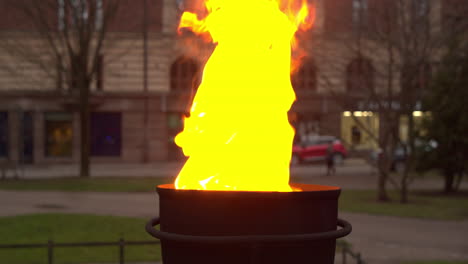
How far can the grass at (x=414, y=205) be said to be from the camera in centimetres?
1363

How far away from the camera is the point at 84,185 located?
18.8 meters

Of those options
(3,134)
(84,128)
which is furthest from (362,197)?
(3,134)

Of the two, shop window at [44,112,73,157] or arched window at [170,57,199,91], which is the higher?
arched window at [170,57,199,91]

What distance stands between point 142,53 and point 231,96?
30.0m

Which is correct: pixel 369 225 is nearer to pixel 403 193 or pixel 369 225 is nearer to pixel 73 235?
pixel 403 193

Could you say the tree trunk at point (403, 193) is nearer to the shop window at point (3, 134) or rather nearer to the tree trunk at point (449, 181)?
the tree trunk at point (449, 181)

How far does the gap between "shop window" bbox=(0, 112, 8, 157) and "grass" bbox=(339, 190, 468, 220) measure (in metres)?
24.2

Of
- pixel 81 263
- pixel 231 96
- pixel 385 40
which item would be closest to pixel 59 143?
pixel 385 40

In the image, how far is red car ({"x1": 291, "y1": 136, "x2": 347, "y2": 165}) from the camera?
3300cm

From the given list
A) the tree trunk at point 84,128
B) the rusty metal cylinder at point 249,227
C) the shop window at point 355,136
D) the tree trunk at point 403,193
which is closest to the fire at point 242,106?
the rusty metal cylinder at point 249,227

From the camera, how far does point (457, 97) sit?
58.4 feet

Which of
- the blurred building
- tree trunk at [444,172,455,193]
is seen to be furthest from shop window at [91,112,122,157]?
tree trunk at [444,172,455,193]

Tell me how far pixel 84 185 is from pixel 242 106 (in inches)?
621

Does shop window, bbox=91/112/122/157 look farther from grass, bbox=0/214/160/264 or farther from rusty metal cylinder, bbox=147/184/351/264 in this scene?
rusty metal cylinder, bbox=147/184/351/264
